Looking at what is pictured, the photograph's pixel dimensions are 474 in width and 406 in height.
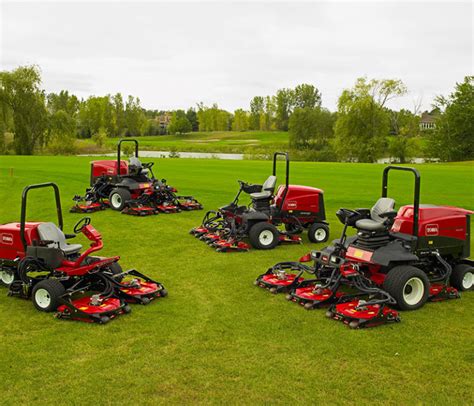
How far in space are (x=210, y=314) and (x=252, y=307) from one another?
26.0 inches

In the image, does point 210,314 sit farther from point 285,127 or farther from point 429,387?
point 285,127

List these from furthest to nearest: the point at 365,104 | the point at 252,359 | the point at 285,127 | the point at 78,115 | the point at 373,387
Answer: the point at 285,127, the point at 78,115, the point at 365,104, the point at 252,359, the point at 373,387

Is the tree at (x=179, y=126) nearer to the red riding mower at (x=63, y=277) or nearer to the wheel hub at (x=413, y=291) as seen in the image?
the red riding mower at (x=63, y=277)

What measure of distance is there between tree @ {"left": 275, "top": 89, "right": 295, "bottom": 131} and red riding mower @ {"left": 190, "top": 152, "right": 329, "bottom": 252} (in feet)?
373

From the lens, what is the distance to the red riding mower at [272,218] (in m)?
11.5

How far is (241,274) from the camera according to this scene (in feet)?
31.0

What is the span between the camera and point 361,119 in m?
70.9

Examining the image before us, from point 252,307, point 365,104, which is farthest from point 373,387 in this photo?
point 365,104

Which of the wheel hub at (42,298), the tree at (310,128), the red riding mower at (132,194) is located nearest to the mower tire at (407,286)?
the wheel hub at (42,298)

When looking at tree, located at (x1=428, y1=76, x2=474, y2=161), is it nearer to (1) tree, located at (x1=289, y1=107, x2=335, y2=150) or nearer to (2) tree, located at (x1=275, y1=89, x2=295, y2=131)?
(1) tree, located at (x1=289, y1=107, x2=335, y2=150)

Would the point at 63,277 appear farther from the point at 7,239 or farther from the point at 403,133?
the point at 403,133

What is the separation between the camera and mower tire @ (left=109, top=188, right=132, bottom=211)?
53.0ft

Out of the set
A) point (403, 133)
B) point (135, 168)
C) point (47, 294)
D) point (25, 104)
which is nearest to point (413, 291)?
point (47, 294)

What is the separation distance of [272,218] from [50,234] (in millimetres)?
5680
